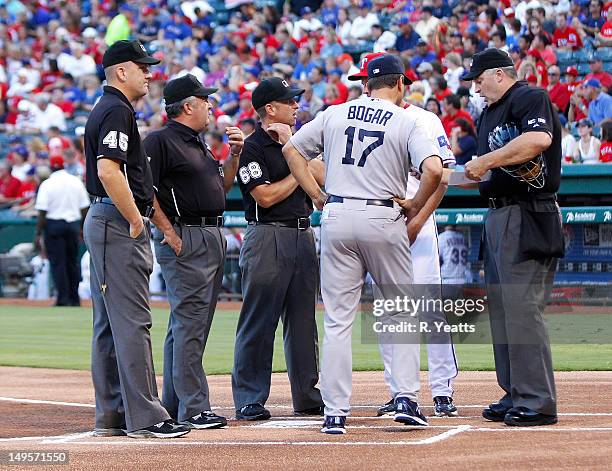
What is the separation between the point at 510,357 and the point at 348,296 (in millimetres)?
1051

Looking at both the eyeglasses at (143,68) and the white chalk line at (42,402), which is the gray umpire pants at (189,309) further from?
the white chalk line at (42,402)

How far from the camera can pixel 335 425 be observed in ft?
22.7

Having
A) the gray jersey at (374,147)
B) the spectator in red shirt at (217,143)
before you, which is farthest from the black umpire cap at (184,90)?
the spectator in red shirt at (217,143)

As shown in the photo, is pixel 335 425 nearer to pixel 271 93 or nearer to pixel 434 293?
pixel 434 293

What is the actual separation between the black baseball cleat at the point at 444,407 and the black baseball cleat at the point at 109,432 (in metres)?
2.02

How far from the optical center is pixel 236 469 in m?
A: 5.79

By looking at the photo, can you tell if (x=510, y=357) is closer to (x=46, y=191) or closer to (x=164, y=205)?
(x=164, y=205)

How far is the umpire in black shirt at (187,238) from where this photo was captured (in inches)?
294

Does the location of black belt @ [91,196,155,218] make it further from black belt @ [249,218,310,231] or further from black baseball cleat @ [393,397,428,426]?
black baseball cleat @ [393,397,428,426]

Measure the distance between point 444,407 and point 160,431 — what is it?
1.90 m

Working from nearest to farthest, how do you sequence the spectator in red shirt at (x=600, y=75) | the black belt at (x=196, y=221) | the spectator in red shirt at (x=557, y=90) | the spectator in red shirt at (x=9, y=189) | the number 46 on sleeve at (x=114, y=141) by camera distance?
the number 46 on sleeve at (x=114, y=141), the black belt at (x=196, y=221), the spectator in red shirt at (x=557, y=90), the spectator in red shirt at (x=600, y=75), the spectator in red shirt at (x=9, y=189)

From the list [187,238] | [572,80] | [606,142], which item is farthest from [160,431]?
[572,80]

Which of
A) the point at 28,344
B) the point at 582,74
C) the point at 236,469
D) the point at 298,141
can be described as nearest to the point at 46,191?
the point at 28,344

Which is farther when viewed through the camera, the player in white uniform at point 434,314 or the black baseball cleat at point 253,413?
the black baseball cleat at point 253,413
